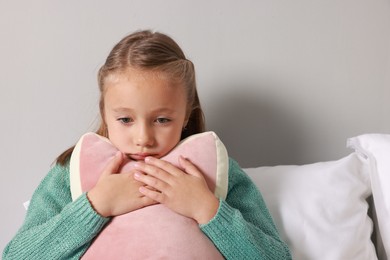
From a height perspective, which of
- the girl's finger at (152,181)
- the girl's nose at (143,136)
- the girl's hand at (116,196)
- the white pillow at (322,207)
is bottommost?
the white pillow at (322,207)

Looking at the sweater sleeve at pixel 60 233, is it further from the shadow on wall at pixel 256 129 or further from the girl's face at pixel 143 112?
the shadow on wall at pixel 256 129

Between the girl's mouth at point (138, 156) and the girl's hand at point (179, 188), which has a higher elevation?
the girl's mouth at point (138, 156)

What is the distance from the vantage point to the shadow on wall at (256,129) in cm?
125

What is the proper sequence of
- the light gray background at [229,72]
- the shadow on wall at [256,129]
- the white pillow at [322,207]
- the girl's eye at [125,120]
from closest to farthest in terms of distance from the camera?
1. the girl's eye at [125,120]
2. the white pillow at [322,207]
3. the light gray background at [229,72]
4. the shadow on wall at [256,129]

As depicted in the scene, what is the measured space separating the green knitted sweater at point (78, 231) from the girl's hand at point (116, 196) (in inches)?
0.6

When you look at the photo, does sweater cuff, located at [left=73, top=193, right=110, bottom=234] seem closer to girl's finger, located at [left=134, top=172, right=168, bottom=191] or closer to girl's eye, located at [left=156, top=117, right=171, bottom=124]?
girl's finger, located at [left=134, top=172, right=168, bottom=191]

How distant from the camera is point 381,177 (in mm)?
1074

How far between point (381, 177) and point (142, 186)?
60cm

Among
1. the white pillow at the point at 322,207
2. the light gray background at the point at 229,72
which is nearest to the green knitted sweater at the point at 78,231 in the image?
the white pillow at the point at 322,207

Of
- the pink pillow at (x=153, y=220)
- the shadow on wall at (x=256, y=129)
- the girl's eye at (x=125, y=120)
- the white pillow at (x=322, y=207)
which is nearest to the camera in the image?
the pink pillow at (x=153, y=220)

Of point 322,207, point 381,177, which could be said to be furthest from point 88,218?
point 381,177

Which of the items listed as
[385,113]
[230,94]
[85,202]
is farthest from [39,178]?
[385,113]

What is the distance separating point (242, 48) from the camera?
1.20 m

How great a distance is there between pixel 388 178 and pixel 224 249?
48cm
